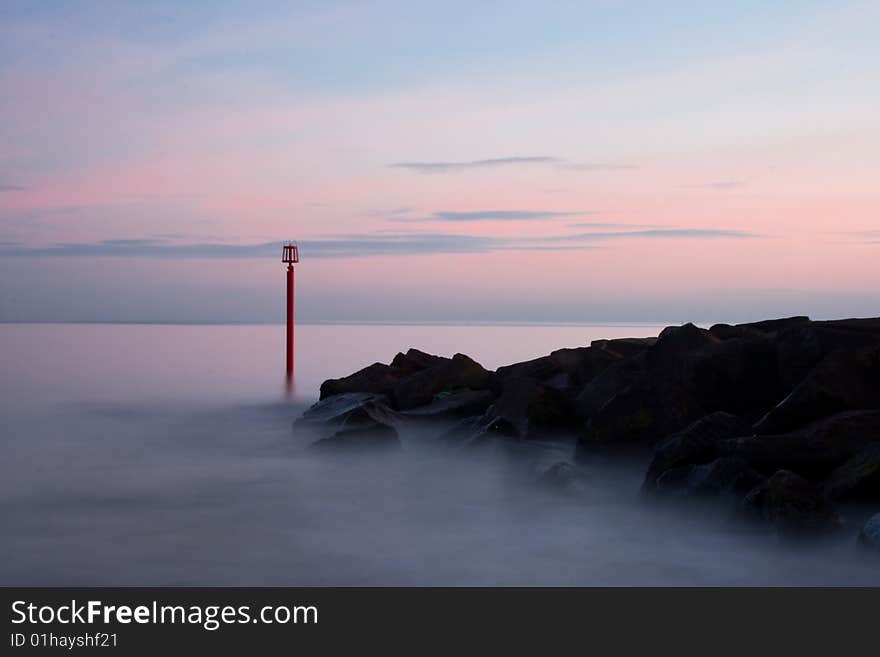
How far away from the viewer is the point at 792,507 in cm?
733

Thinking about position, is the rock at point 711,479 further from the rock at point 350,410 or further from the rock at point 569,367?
the rock at point 350,410

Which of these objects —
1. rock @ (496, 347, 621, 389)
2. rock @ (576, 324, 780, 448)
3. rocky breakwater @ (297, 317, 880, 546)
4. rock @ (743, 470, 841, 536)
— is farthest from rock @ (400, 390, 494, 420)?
rock @ (743, 470, 841, 536)

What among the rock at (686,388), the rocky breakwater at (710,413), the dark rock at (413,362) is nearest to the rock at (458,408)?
the rocky breakwater at (710,413)

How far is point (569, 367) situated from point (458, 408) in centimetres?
187

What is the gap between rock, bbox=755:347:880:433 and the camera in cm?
887

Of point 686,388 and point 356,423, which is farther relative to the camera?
point 356,423

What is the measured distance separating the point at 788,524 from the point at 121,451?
10486 millimetres

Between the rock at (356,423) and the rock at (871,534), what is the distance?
674cm

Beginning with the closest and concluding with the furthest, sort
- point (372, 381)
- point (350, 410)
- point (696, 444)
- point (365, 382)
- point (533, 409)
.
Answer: point (696, 444) → point (533, 409) → point (350, 410) → point (372, 381) → point (365, 382)

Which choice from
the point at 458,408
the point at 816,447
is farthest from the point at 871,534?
the point at 458,408

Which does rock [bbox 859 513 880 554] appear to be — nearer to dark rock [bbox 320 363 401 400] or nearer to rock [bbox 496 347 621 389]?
rock [bbox 496 347 621 389]

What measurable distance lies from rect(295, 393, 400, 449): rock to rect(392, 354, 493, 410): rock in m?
0.46

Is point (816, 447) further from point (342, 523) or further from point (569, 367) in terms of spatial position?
point (569, 367)
